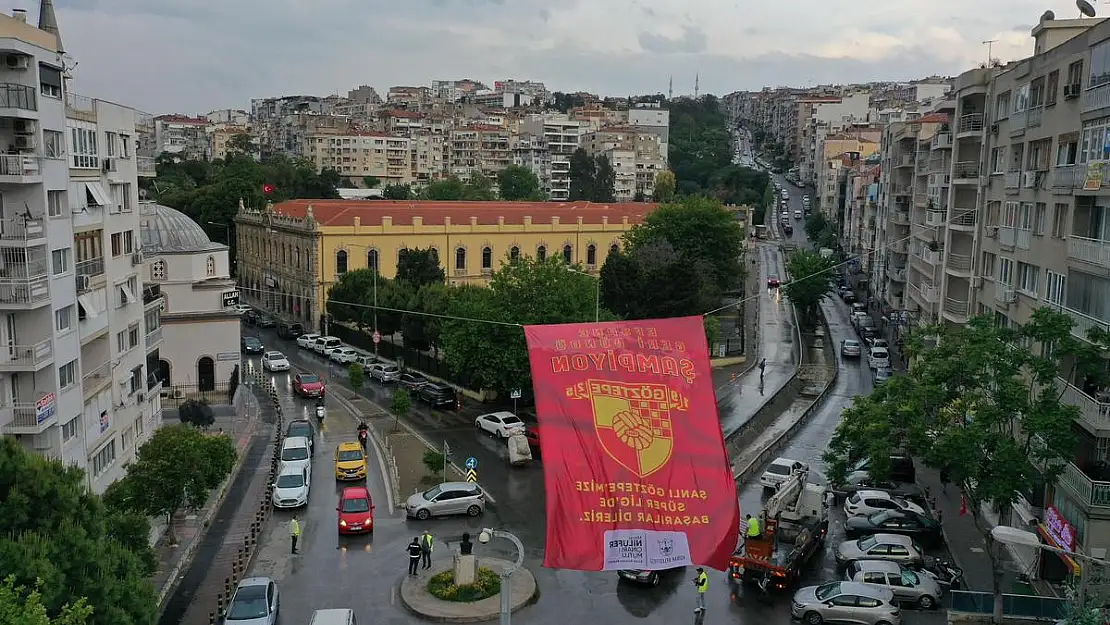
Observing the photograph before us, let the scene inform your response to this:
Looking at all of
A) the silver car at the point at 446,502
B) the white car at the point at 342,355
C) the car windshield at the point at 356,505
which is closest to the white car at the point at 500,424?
the silver car at the point at 446,502

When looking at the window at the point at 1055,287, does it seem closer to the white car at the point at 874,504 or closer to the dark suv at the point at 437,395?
the white car at the point at 874,504

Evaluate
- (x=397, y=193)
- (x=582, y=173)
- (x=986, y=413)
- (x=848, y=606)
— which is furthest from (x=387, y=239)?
(x=582, y=173)

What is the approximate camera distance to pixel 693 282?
166ft

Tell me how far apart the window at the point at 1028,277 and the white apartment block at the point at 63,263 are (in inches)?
1005

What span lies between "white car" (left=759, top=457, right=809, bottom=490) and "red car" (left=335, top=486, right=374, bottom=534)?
12.5m

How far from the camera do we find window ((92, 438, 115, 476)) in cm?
2539

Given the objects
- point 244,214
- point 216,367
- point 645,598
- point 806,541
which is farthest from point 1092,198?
point 244,214

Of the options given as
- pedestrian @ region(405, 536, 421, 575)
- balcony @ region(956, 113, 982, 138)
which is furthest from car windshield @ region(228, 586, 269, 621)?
balcony @ region(956, 113, 982, 138)

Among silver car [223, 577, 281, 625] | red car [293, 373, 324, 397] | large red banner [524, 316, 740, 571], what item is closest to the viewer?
large red banner [524, 316, 740, 571]

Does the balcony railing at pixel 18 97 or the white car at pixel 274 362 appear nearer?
the balcony railing at pixel 18 97

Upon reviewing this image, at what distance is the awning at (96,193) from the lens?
988 inches

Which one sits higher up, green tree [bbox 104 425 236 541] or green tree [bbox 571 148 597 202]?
green tree [bbox 571 148 597 202]

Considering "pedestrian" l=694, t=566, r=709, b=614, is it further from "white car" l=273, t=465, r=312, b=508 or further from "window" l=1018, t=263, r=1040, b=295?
"white car" l=273, t=465, r=312, b=508

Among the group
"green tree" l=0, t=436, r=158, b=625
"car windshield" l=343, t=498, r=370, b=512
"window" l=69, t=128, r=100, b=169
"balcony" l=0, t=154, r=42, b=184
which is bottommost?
"car windshield" l=343, t=498, r=370, b=512
